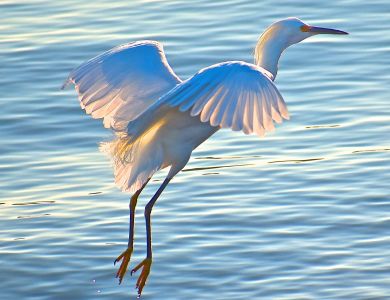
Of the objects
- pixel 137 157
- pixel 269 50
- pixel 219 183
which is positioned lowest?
pixel 219 183

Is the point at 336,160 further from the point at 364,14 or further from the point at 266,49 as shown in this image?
the point at 364,14

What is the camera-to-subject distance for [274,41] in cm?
930

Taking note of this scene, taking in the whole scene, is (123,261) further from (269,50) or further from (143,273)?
(269,50)

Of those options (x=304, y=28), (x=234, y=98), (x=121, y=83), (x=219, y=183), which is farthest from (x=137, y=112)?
(x=219, y=183)

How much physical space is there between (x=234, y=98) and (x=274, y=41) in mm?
1508

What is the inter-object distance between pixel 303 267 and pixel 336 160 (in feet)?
6.06

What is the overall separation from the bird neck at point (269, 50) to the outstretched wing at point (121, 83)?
0.55m

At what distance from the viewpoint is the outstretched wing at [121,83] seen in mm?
9211

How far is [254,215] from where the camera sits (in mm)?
10414

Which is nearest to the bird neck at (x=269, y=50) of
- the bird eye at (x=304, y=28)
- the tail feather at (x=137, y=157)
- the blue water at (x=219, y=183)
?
the bird eye at (x=304, y=28)

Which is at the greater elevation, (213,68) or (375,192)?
(213,68)

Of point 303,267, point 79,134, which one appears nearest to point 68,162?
point 79,134

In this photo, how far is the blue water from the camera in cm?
965

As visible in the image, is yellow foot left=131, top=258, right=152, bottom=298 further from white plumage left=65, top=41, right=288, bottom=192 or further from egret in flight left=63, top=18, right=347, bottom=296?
white plumage left=65, top=41, right=288, bottom=192
